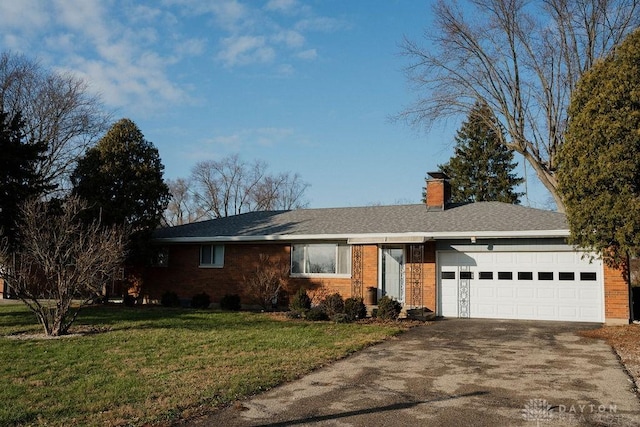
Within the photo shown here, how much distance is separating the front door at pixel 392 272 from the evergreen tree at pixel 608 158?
5.85 m

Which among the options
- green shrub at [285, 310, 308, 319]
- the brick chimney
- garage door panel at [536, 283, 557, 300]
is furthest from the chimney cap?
green shrub at [285, 310, 308, 319]

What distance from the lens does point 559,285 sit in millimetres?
15875

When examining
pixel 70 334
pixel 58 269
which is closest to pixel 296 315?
pixel 70 334

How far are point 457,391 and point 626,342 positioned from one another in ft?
20.8

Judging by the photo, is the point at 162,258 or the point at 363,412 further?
the point at 162,258

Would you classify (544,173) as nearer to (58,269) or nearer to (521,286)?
(521,286)

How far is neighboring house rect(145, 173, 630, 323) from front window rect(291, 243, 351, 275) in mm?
36

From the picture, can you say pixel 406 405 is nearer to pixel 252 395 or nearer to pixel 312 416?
pixel 312 416

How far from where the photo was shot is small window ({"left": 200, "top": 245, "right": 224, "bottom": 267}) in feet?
67.8

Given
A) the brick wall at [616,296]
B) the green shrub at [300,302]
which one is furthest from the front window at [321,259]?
the brick wall at [616,296]

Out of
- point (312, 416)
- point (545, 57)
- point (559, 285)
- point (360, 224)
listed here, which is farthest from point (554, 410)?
point (545, 57)

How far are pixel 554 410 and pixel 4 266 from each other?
1223 centimetres

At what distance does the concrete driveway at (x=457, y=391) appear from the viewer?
5938 millimetres

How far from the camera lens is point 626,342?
1140 centimetres
